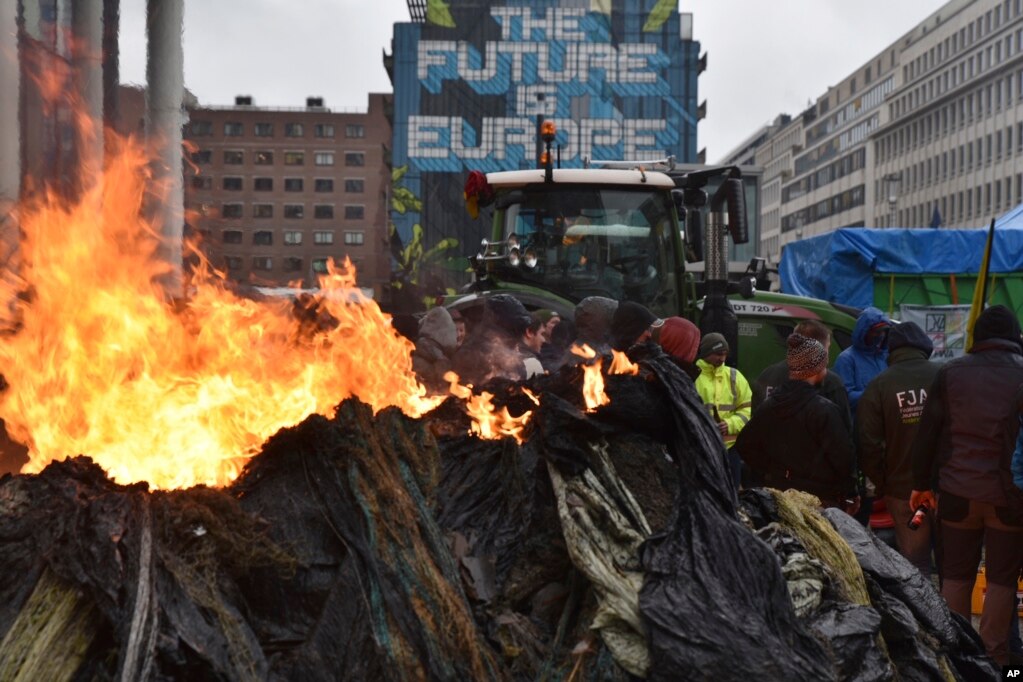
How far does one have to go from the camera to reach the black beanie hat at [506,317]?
5988 millimetres

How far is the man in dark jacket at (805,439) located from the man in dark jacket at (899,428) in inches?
15.5

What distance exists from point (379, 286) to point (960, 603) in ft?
279

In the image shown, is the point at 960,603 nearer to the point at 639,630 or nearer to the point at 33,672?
the point at 639,630

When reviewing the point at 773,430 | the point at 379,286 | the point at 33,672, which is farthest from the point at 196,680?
the point at 379,286

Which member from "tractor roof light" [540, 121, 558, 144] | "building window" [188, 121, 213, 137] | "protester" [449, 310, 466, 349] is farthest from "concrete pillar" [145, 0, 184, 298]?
"tractor roof light" [540, 121, 558, 144]

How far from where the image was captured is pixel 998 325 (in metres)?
5.46

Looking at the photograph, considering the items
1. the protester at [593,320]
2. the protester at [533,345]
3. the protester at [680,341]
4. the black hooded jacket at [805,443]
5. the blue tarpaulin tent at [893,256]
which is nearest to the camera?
the protester at [533,345]

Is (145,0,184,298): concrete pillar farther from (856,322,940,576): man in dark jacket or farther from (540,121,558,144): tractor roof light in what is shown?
(856,322,940,576): man in dark jacket

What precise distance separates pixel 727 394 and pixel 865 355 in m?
1.11

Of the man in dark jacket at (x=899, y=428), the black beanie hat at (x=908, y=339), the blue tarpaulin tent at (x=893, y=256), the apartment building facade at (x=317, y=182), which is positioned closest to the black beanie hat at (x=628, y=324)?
the man in dark jacket at (x=899, y=428)

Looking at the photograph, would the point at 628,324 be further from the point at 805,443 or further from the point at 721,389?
the point at 721,389

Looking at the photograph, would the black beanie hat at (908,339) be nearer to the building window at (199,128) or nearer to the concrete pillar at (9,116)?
the concrete pillar at (9,116)

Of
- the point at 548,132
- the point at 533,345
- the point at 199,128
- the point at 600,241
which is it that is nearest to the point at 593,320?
the point at 533,345

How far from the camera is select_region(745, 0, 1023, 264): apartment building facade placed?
70938mm
